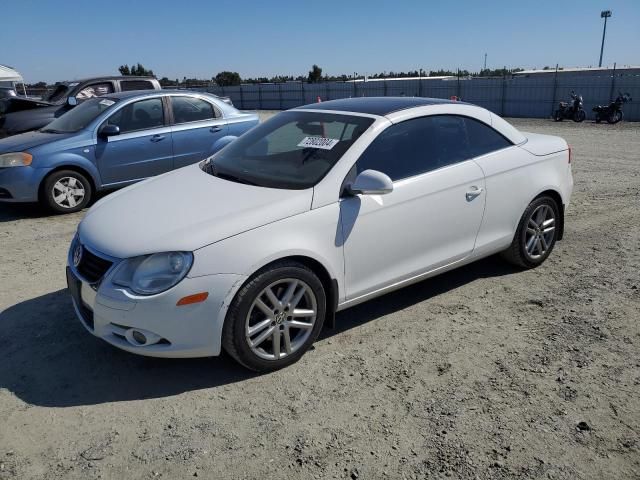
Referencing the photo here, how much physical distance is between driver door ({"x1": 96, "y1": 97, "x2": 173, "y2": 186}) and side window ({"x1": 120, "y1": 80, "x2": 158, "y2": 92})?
13.4 feet

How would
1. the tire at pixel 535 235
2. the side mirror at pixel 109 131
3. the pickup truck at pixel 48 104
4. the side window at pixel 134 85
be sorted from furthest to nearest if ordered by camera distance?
1. the side window at pixel 134 85
2. the pickup truck at pixel 48 104
3. the side mirror at pixel 109 131
4. the tire at pixel 535 235

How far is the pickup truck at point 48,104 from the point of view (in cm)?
1095

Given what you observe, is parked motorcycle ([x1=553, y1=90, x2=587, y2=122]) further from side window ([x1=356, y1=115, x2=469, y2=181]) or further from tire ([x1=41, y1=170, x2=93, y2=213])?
tire ([x1=41, y1=170, x2=93, y2=213])

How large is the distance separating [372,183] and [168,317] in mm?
1499

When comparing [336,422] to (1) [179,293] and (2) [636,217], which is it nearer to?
(1) [179,293]

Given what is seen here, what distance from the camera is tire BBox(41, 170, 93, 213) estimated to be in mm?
7176

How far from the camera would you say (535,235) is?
4.88 metres

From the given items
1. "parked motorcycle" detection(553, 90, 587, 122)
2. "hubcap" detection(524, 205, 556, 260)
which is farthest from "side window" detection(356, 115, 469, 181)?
"parked motorcycle" detection(553, 90, 587, 122)

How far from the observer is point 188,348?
3123 millimetres

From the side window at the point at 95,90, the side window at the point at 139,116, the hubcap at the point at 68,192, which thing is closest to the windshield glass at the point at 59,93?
the side window at the point at 95,90

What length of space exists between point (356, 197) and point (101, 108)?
5567 mm

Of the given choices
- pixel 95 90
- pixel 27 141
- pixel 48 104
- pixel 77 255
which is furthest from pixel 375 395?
pixel 48 104

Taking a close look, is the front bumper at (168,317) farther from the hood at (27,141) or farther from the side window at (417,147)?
the hood at (27,141)

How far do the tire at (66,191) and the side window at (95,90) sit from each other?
5.09m
